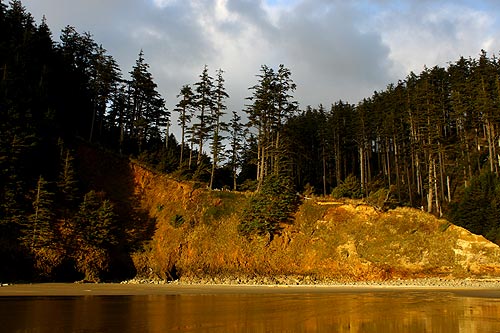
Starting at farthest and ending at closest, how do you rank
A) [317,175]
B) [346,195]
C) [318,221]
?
[317,175] → [346,195] → [318,221]

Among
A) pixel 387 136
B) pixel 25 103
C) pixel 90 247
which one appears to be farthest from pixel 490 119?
pixel 25 103

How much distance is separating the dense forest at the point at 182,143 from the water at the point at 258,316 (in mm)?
15422

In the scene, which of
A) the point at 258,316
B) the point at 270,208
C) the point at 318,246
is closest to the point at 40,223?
the point at 270,208

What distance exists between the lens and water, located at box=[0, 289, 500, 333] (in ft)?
41.7

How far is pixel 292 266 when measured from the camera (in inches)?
1474

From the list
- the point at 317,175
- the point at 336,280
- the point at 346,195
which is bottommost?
the point at 336,280

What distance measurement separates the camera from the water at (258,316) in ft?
41.7

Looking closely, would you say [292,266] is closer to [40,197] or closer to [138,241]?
[138,241]

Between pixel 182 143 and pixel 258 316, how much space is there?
38.5m

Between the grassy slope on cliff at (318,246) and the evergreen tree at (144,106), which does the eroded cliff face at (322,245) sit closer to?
the grassy slope on cliff at (318,246)

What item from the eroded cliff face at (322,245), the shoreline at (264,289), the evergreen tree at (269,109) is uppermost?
the evergreen tree at (269,109)

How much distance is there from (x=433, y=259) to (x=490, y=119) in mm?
26659

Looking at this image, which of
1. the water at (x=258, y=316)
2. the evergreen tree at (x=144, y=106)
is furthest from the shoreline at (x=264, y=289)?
the evergreen tree at (x=144, y=106)

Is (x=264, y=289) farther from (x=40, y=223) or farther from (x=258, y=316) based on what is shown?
(x=40, y=223)
